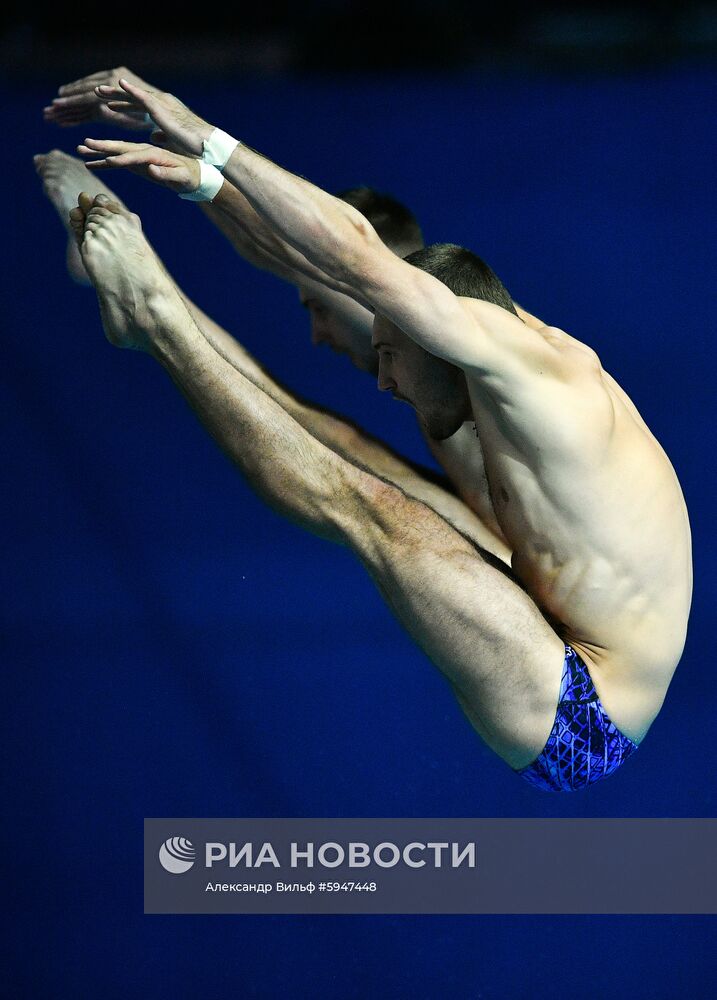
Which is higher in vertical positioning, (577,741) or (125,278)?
(125,278)

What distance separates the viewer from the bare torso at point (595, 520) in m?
1.63

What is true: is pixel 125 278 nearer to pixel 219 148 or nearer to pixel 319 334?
pixel 219 148

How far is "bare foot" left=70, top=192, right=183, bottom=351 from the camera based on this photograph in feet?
5.54

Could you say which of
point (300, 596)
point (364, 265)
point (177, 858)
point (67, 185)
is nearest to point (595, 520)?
point (364, 265)

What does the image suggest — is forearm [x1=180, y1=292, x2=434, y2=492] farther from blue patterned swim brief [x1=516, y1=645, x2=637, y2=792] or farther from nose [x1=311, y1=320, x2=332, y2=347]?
blue patterned swim brief [x1=516, y1=645, x2=637, y2=792]

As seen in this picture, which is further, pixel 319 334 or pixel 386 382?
pixel 319 334

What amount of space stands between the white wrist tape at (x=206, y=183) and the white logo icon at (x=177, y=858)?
59.6 inches

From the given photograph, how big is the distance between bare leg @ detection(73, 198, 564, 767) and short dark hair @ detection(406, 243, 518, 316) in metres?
0.26

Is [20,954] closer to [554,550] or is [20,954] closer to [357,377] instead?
[357,377]

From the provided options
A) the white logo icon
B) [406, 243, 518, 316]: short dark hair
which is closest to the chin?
[406, 243, 518, 316]: short dark hair

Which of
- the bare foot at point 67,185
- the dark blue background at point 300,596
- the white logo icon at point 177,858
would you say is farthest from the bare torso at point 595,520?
the white logo icon at point 177,858

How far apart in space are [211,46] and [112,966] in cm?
192

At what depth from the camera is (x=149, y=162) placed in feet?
5.20

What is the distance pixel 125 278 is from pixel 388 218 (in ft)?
1.89
